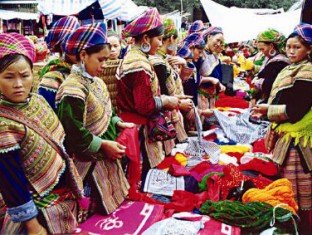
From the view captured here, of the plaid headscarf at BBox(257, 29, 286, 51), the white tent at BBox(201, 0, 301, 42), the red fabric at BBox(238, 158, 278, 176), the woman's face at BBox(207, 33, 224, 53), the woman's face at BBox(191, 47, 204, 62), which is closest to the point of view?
the red fabric at BBox(238, 158, 278, 176)

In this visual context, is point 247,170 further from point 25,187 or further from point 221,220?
point 25,187

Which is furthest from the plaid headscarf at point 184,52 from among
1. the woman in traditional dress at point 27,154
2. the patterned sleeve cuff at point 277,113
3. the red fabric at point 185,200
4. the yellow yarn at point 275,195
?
the woman in traditional dress at point 27,154

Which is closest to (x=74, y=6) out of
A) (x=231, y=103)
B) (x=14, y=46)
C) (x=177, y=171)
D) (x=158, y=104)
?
(x=231, y=103)

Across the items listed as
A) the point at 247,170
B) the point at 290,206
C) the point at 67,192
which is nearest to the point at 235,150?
the point at 247,170

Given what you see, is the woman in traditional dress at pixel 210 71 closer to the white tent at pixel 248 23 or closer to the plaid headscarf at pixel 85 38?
the white tent at pixel 248 23

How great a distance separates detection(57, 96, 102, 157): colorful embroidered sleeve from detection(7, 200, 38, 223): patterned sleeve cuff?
0.51 metres

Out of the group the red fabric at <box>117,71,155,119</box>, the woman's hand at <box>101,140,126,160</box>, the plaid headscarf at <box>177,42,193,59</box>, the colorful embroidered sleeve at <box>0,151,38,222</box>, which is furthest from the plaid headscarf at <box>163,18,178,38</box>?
the colorful embroidered sleeve at <box>0,151,38,222</box>

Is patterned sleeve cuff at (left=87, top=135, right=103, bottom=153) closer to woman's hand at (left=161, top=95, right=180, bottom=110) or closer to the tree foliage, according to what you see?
woman's hand at (left=161, top=95, right=180, bottom=110)

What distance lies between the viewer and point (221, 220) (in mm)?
2422

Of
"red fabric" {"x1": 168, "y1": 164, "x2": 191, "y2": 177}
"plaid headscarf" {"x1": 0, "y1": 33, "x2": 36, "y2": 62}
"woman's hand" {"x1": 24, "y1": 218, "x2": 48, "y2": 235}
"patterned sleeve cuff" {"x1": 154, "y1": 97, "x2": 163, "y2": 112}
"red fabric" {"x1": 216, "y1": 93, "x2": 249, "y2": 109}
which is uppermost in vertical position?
"plaid headscarf" {"x1": 0, "y1": 33, "x2": 36, "y2": 62}

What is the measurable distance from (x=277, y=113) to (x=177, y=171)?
3.06ft

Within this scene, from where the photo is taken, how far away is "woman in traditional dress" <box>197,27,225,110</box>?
5.29 m

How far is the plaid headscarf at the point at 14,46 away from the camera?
1.68 metres

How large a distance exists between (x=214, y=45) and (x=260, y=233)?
3772 mm
